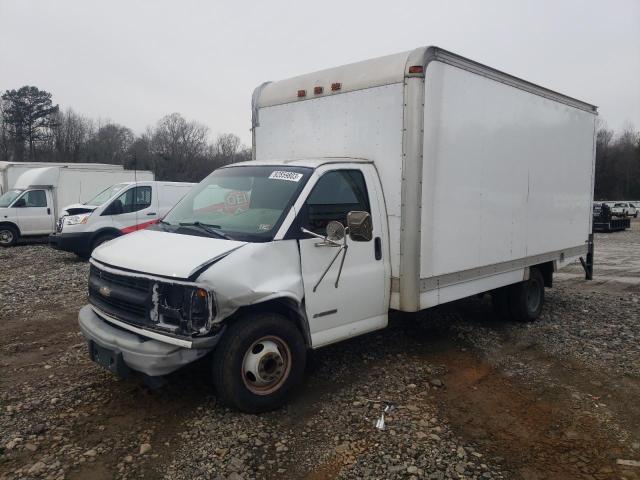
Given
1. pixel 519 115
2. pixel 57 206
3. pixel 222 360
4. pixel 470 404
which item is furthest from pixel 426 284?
pixel 57 206

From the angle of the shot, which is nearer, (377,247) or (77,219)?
(377,247)

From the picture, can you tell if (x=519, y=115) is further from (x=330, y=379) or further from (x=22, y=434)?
(x=22, y=434)

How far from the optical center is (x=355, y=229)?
4203 millimetres

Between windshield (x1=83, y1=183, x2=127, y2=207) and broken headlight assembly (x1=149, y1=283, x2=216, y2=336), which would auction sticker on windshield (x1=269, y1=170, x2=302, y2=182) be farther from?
windshield (x1=83, y1=183, x2=127, y2=207)

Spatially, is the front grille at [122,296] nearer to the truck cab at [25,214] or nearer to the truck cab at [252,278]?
the truck cab at [252,278]

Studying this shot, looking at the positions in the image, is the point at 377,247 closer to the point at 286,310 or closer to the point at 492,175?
the point at 286,310

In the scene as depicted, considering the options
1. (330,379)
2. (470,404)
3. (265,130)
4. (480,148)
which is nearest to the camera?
(470,404)

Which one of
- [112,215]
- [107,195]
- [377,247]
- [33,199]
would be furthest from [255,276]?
[33,199]

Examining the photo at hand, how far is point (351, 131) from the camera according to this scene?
209 inches

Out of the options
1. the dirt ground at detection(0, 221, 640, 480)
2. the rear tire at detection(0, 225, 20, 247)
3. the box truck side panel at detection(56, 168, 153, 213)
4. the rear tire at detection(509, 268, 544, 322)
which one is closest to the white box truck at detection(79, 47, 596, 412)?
the rear tire at detection(509, 268, 544, 322)

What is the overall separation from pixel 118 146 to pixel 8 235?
46.7 metres

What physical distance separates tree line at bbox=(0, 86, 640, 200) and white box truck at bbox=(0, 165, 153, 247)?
28.3 m

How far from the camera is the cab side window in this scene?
452 centimetres

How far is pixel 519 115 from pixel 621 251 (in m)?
14.9
